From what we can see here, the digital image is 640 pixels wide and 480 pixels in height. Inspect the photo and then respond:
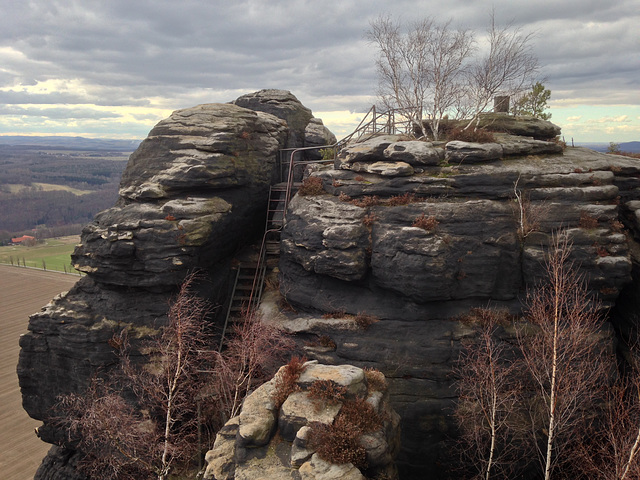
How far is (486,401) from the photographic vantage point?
16516 millimetres

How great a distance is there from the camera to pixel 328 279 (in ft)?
66.0

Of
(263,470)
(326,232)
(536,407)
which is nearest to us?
(263,470)

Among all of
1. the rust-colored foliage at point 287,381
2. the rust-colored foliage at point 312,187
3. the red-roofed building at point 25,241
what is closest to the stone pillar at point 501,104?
the rust-colored foliage at point 312,187

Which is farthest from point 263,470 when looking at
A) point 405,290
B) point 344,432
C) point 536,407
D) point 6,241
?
point 6,241

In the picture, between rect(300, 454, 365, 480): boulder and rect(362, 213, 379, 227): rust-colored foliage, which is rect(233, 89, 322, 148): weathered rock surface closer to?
rect(362, 213, 379, 227): rust-colored foliage

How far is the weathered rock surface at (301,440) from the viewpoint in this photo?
10.8 metres

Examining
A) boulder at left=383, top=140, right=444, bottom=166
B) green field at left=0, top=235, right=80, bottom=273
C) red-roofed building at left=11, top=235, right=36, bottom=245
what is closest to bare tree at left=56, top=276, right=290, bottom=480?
boulder at left=383, top=140, right=444, bottom=166

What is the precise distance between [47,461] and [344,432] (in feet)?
69.5

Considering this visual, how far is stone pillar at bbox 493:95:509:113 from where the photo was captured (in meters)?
25.9

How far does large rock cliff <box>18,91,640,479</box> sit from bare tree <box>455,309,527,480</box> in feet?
2.28

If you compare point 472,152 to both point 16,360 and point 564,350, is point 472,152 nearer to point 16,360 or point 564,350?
point 564,350

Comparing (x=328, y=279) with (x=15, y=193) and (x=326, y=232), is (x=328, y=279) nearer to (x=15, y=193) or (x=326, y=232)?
(x=326, y=232)

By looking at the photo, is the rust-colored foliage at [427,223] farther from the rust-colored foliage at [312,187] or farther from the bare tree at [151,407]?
the bare tree at [151,407]

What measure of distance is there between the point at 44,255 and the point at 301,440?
118m
